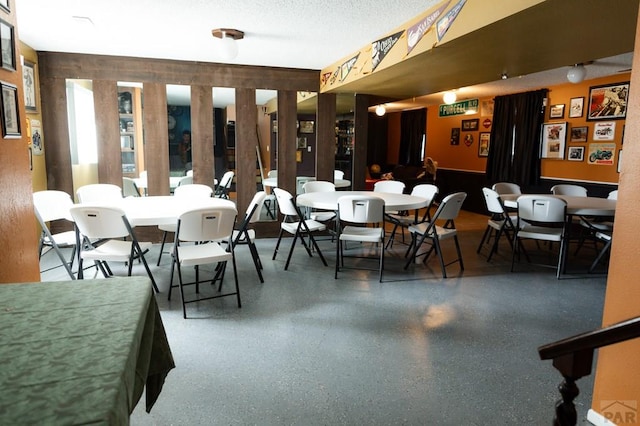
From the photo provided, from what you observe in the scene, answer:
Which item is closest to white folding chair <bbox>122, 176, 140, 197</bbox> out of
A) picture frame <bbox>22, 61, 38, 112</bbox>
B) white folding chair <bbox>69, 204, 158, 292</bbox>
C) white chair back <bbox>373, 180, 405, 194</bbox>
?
picture frame <bbox>22, 61, 38, 112</bbox>

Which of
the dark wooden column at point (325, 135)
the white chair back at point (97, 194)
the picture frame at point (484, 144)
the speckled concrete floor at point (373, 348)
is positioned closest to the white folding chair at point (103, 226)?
the speckled concrete floor at point (373, 348)

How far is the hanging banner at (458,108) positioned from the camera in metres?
8.62

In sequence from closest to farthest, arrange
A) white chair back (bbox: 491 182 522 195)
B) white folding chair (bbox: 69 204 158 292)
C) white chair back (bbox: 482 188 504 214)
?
white folding chair (bbox: 69 204 158 292) < white chair back (bbox: 482 188 504 214) < white chair back (bbox: 491 182 522 195)

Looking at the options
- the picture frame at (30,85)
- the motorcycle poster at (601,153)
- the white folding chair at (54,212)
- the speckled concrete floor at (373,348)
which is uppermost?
Result: the picture frame at (30,85)

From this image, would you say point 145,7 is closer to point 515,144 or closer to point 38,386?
point 38,386

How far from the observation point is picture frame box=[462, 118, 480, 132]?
28.5ft

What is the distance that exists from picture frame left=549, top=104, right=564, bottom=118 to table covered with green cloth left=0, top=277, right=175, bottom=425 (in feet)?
23.3

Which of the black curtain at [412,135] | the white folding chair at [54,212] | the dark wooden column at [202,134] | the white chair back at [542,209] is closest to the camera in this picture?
the white folding chair at [54,212]

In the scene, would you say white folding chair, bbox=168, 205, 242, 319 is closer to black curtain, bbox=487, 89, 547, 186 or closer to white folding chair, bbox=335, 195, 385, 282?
white folding chair, bbox=335, 195, 385, 282

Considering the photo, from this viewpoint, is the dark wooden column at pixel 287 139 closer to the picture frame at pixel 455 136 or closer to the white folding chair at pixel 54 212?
the white folding chair at pixel 54 212

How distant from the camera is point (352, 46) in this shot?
14.9ft

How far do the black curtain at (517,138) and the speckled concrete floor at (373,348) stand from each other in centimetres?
332

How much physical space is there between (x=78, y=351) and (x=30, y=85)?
4.76 meters

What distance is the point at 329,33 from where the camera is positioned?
4039 mm
